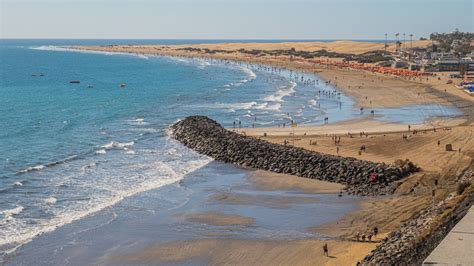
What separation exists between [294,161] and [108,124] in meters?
28.4

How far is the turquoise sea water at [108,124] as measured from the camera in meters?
36.6

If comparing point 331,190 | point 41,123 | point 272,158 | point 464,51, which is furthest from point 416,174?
point 464,51

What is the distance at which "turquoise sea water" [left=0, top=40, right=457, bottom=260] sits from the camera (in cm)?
3659

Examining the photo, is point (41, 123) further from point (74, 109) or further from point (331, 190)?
point (331, 190)

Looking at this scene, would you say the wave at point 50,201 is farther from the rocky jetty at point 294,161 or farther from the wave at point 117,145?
the wave at point 117,145

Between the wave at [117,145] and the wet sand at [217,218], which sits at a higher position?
the wet sand at [217,218]

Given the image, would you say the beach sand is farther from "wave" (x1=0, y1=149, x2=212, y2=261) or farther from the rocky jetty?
the rocky jetty

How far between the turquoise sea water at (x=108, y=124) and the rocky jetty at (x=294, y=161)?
2.05m

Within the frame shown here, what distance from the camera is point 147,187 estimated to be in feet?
130

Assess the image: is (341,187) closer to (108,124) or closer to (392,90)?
(108,124)

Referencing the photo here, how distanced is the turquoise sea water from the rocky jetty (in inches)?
80.8

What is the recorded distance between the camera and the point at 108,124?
66062 mm

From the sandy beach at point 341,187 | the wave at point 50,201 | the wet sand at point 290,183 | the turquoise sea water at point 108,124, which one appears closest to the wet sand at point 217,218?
the sandy beach at point 341,187

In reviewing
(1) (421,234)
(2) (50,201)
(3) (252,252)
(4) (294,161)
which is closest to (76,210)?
(2) (50,201)
